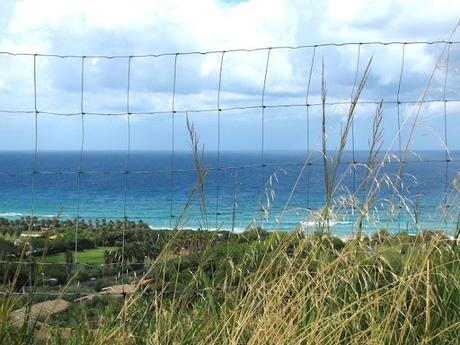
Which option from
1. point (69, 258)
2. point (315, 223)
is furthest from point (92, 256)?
point (315, 223)

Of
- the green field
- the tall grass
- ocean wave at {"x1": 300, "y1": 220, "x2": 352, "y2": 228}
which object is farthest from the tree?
ocean wave at {"x1": 300, "y1": 220, "x2": 352, "y2": 228}

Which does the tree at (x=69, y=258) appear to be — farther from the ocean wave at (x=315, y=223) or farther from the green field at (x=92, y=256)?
the ocean wave at (x=315, y=223)

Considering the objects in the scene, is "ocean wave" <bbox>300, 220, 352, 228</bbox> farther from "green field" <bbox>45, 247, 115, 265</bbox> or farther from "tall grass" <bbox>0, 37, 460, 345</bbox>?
Answer: "green field" <bbox>45, 247, 115, 265</bbox>

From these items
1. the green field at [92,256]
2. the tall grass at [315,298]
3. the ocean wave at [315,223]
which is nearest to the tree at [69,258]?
the green field at [92,256]

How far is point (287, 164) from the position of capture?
3.68 meters

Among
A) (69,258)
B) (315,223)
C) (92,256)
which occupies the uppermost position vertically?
(315,223)

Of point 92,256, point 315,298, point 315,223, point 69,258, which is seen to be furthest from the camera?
point 92,256

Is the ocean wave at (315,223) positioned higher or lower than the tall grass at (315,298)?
higher

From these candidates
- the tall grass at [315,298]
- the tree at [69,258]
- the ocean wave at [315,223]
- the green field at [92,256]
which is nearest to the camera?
the tall grass at [315,298]

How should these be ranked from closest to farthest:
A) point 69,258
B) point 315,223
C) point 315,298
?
1. point 315,298
2. point 315,223
3. point 69,258

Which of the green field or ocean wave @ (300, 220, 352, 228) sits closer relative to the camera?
ocean wave @ (300, 220, 352, 228)

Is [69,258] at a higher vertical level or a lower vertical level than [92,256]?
higher

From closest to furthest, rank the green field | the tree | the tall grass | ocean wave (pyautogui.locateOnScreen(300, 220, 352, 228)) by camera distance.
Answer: the tall grass → ocean wave (pyautogui.locateOnScreen(300, 220, 352, 228)) → the tree → the green field

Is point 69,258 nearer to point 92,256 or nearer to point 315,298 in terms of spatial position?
point 92,256
